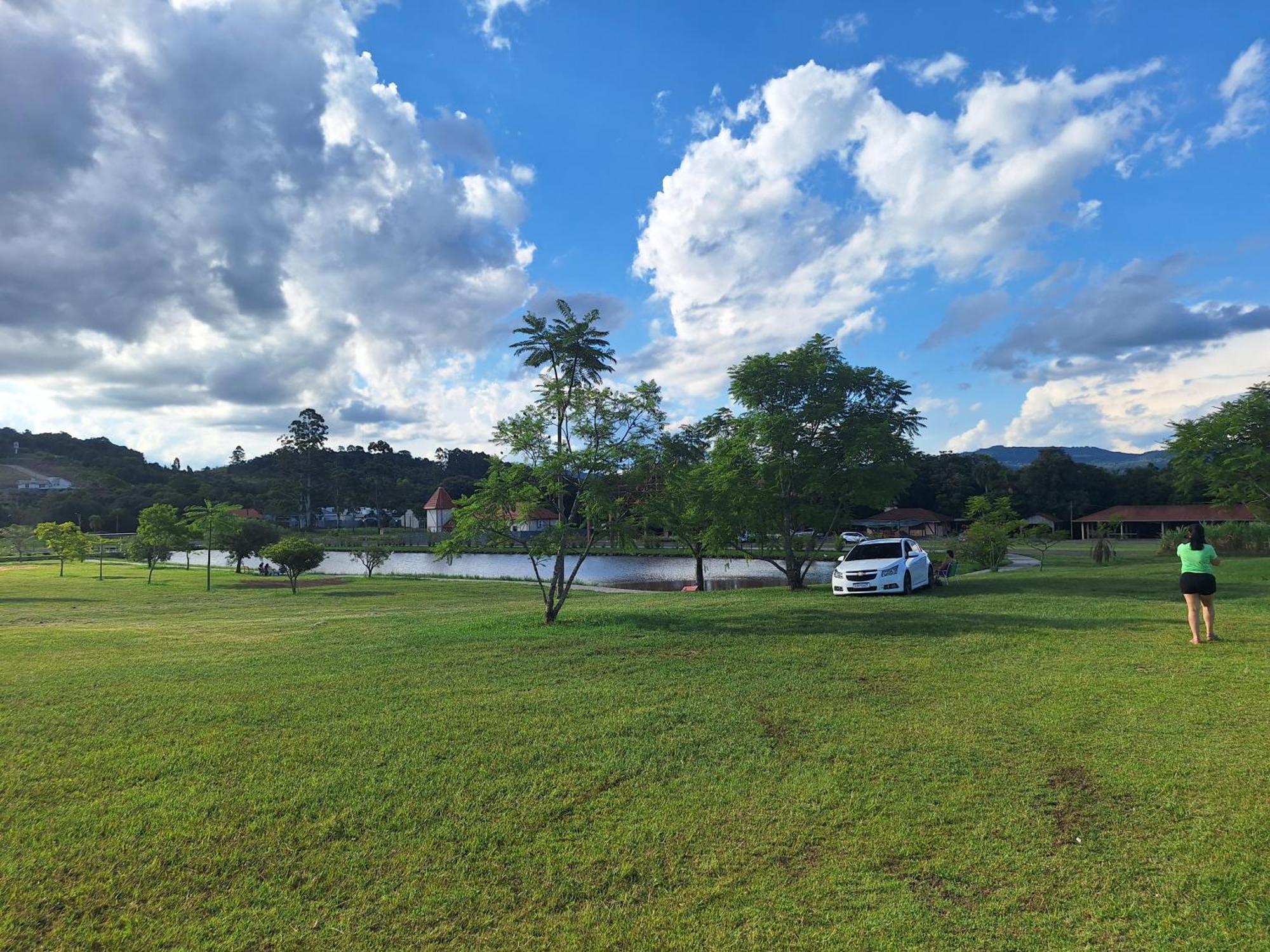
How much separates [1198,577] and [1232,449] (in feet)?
54.6

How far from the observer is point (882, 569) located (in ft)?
53.4

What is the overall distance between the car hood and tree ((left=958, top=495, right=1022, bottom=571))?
548 inches

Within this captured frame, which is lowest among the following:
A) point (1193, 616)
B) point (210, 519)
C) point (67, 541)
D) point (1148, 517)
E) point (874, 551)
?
point (1193, 616)

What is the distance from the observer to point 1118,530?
67000 mm

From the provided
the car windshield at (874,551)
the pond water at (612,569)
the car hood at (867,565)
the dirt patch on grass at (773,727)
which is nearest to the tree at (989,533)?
the pond water at (612,569)

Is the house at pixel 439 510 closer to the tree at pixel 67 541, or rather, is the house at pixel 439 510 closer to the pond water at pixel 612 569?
the pond water at pixel 612 569

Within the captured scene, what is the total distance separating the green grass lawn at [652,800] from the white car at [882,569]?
21.4ft

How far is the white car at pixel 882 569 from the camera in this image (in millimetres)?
16250

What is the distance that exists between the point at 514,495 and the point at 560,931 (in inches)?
394

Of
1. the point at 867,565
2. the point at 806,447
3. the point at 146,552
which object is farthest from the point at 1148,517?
the point at 146,552

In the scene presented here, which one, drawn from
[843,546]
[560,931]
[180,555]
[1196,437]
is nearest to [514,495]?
[560,931]

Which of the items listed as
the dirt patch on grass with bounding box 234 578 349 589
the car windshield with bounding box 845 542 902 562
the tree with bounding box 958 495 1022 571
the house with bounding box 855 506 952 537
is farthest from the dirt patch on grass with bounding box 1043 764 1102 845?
the house with bounding box 855 506 952 537

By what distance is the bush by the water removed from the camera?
27641mm

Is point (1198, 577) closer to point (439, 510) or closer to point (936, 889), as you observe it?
point (936, 889)
